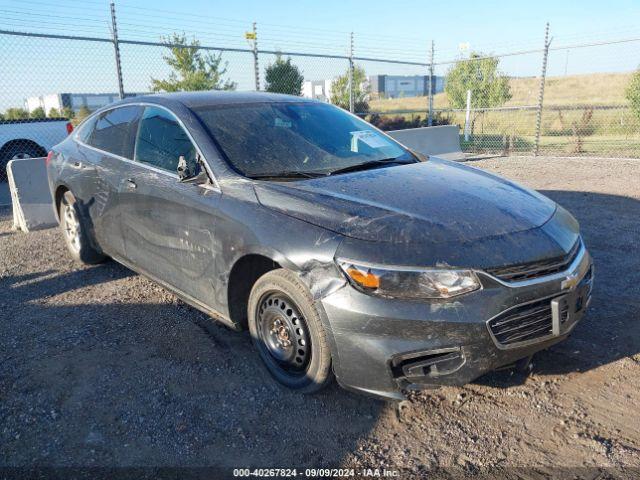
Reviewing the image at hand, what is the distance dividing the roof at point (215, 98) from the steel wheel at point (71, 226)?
1520mm

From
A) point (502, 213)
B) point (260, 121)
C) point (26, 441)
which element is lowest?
point (26, 441)

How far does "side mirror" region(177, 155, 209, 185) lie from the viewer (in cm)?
326

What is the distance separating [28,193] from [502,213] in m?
6.43

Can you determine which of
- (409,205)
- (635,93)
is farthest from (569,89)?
(409,205)

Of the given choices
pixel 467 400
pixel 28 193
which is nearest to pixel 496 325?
pixel 467 400

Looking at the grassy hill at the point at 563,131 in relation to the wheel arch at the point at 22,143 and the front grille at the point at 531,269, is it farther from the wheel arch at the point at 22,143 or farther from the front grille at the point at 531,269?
the front grille at the point at 531,269

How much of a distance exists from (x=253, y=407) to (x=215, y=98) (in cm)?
238

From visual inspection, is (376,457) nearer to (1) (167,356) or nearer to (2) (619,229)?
(1) (167,356)

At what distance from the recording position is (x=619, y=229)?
232 inches

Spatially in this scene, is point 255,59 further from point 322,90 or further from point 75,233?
point 322,90

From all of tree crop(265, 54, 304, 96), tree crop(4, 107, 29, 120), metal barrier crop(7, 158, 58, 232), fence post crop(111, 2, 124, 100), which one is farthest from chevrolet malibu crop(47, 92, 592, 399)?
tree crop(265, 54, 304, 96)

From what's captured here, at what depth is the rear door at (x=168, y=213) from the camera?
3.27 metres

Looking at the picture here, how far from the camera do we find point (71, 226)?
17.1ft

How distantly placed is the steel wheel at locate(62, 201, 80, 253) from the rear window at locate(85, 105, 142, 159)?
80cm
